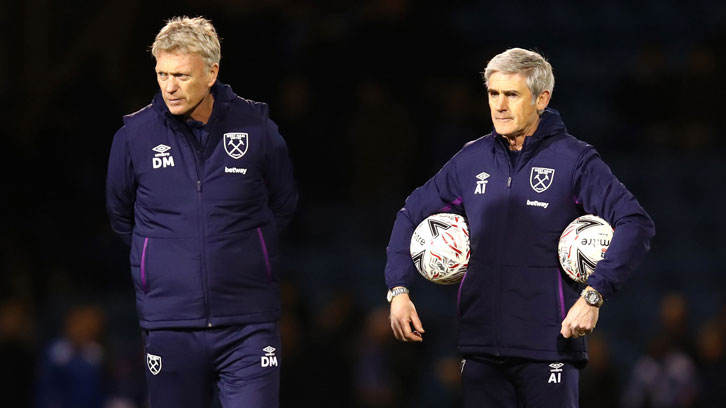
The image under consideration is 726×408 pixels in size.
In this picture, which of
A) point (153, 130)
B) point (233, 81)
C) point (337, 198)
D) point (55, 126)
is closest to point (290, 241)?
point (337, 198)

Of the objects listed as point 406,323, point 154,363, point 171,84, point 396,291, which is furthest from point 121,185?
point 406,323

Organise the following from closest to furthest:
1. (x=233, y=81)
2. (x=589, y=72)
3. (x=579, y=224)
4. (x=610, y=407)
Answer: (x=579, y=224)
(x=610, y=407)
(x=233, y=81)
(x=589, y=72)

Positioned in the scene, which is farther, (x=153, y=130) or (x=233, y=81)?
(x=233, y=81)

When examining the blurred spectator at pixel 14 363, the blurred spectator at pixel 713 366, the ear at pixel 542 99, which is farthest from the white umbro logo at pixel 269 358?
the blurred spectator at pixel 713 366

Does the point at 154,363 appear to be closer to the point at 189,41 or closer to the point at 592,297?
the point at 189,41

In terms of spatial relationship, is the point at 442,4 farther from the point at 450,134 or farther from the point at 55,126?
the point at 55,126

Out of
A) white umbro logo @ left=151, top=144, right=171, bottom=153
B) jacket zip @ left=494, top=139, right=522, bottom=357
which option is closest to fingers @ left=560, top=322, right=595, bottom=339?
jacket zip @ left=494, top=139, right=522, bottom=357

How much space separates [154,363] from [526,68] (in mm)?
2029

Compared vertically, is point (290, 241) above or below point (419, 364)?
above

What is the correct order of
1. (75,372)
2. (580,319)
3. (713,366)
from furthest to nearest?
(713,366) → (75,372) → (580,319)

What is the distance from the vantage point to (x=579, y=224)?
5352mm

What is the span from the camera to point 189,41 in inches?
216

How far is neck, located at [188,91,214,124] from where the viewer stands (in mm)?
5660

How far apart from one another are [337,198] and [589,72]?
11.2 ft
